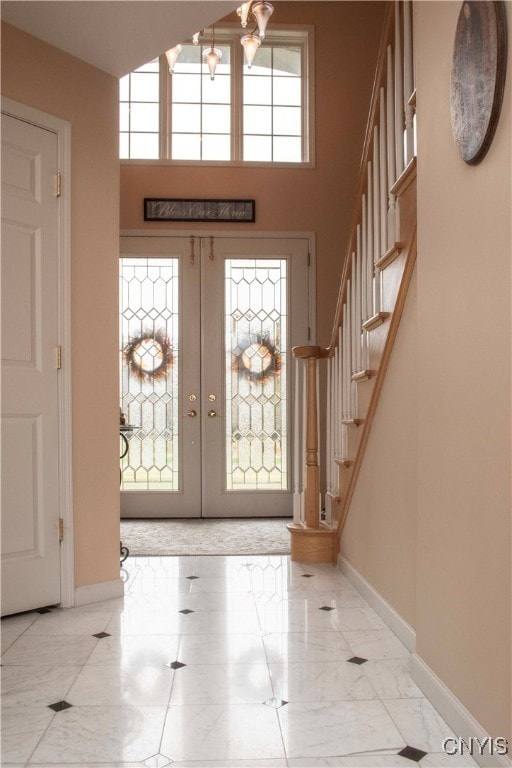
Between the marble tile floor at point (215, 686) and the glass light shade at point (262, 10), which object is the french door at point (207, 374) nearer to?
the glass light shade at point (262, 10)

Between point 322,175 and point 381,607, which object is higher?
point 322,175

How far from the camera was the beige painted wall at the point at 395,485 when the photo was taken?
2.79m

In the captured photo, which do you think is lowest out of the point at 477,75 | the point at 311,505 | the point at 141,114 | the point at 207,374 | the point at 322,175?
the point at 311,505

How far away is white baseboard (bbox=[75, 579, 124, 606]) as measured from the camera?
3.50 m

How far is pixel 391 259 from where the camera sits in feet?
9.89

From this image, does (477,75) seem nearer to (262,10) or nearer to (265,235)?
(262,10)

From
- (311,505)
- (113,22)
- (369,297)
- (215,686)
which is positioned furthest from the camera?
(311,505)

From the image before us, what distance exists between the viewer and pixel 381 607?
3217mm

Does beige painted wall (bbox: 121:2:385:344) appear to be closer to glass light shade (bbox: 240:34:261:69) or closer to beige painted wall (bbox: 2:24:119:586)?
glass light shade (bbox: 240:34:261:69)

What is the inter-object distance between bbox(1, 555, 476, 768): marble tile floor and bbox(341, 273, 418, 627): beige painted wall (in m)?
0.23

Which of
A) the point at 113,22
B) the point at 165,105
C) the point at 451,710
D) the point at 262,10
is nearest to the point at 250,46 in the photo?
the point at 262,10

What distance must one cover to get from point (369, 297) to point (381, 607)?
4.95 ft

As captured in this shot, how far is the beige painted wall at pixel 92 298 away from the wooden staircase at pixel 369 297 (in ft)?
4.21

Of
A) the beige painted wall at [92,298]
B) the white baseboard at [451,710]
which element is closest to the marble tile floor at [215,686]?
the white baseboard at [451,710]
